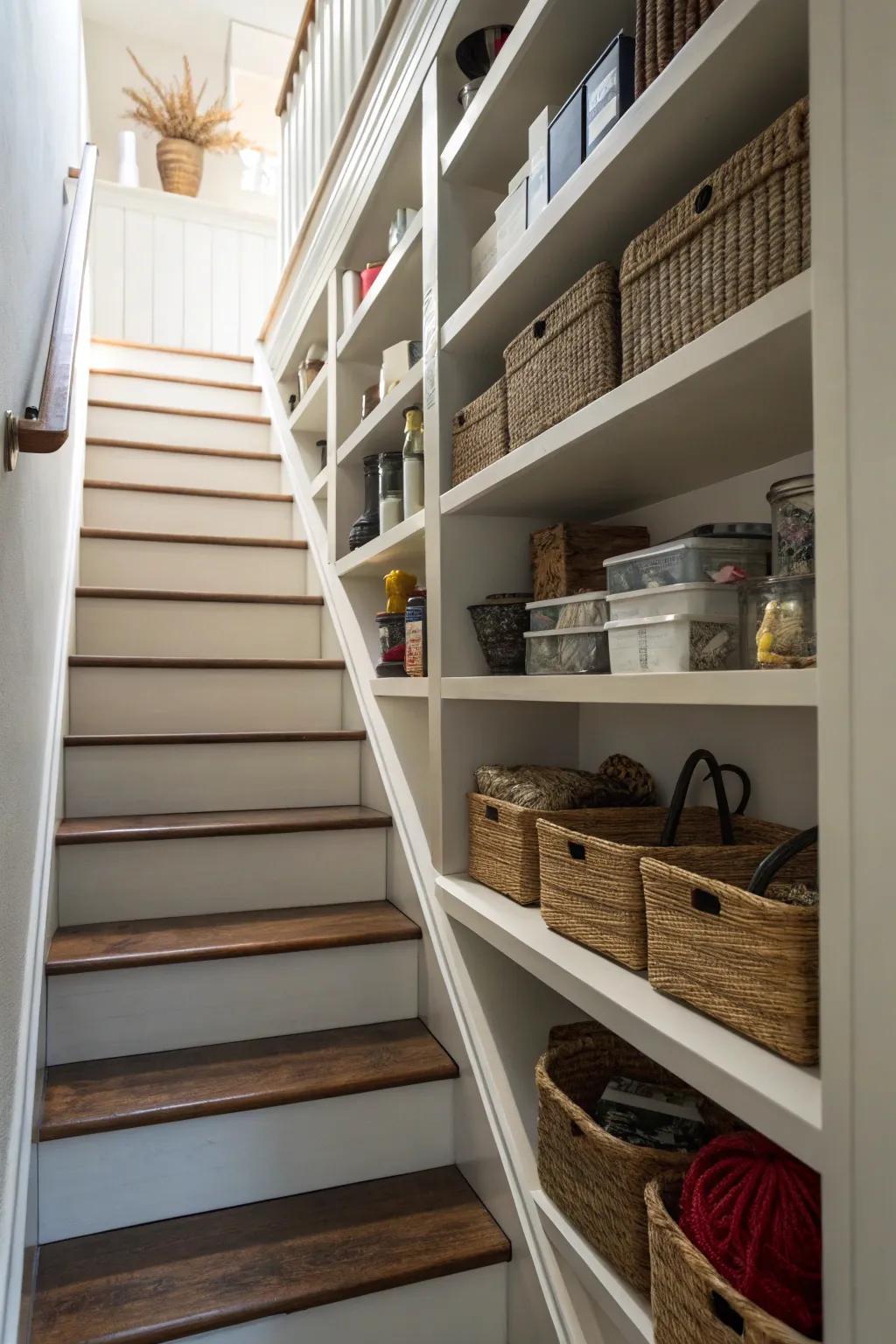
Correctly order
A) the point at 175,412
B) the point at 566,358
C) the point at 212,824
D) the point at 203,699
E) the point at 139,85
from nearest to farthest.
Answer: the point at 566,358, the point at 212,824, the point at 203,699, the point at 175,412, the point at 139,85

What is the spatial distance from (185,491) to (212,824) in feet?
4.71

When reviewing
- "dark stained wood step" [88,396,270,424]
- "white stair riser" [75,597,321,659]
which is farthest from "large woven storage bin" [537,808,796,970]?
"dark stained wood step" [88,396,270,424]

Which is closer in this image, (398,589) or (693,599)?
(693,599)

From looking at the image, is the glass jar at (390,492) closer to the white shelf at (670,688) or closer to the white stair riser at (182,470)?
the white shelf at (670,688)

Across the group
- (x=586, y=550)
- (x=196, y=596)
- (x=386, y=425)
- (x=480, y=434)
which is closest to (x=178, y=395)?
(x=196, y=596)

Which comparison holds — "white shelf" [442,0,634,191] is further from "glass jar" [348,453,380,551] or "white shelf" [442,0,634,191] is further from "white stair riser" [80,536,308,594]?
"white stair riser" [80,536,308,594]

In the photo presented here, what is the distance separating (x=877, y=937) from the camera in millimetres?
690

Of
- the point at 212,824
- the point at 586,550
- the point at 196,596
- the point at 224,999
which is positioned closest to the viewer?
the point at 586,550

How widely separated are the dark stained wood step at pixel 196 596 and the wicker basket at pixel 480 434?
1137mm

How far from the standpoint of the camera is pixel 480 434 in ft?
4.96

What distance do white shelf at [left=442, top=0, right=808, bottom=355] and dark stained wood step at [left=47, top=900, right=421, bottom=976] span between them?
1.21 meters

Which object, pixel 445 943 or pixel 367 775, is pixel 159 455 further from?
pixel 445 943

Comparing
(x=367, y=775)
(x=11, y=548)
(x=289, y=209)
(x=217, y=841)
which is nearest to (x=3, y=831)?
(x=11, y=548)

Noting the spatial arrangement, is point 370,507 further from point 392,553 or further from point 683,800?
point 683,800
